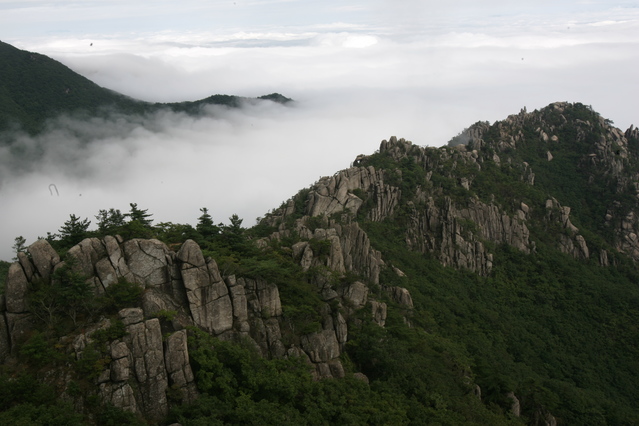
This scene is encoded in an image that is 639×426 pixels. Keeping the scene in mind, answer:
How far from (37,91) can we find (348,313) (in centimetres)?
14630

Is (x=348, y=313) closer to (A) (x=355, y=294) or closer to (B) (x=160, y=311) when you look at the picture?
(A) (x=355, y=294)

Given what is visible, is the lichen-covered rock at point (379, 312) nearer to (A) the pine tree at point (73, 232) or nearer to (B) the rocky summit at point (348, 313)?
(B) the rocky summit at point (348, 313)

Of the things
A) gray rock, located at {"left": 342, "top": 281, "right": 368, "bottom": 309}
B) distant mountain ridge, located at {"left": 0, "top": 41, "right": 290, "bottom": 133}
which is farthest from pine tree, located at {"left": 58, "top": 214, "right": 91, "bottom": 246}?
distant mountain ridge, located at {"left": 0, "top": 41, "right": 290, "bottom": 133}

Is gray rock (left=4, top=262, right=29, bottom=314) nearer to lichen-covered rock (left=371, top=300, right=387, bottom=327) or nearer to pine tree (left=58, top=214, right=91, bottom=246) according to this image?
pine tree (left=58, top=214, right=91, bottom=246)

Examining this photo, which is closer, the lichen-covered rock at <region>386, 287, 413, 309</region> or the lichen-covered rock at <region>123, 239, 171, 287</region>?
the lichen-covered rock at <region>123, 239, 171, 287</region>

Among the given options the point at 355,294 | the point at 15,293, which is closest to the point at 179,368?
the point at 15,293

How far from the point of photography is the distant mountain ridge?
139 metres

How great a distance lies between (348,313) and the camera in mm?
35594

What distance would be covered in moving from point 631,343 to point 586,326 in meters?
5.23

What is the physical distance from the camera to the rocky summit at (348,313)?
2411 cm

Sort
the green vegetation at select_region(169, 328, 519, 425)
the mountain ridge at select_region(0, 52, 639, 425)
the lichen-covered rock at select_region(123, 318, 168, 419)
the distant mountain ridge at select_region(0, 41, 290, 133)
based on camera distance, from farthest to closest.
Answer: the distant mountain ridge at select_region(0, 41, 290, 133) < the green vegetation at select_region(169, 328, 519, 425) < the mountain ridge at select_region(0, 52, 639, 425) < the lichen-covered rock at select_region(123, 318, 168, 419)

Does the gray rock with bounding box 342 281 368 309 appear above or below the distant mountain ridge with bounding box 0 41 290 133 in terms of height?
below

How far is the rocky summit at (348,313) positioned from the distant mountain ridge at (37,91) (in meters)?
108

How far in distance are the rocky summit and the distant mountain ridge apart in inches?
4269
